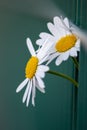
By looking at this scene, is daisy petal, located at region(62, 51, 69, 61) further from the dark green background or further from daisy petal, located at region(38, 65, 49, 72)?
the dark green background

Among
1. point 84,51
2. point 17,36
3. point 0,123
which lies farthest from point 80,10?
point 0,123

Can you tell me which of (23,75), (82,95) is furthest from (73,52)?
(23,75)

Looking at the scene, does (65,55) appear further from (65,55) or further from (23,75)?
(23,75)

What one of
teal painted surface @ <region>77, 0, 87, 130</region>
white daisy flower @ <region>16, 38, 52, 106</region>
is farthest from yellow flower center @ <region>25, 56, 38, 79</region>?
teal painted surface @ <region>77, 0, 87, 130</region>

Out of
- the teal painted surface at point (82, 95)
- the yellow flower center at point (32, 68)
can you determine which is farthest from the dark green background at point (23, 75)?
the yellow flower center at point (32, 68)

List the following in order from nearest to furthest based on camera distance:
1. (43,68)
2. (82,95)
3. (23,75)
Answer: (43,68)
(82,95)
(23,75)

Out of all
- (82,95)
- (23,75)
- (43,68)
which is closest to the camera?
(43,68)
